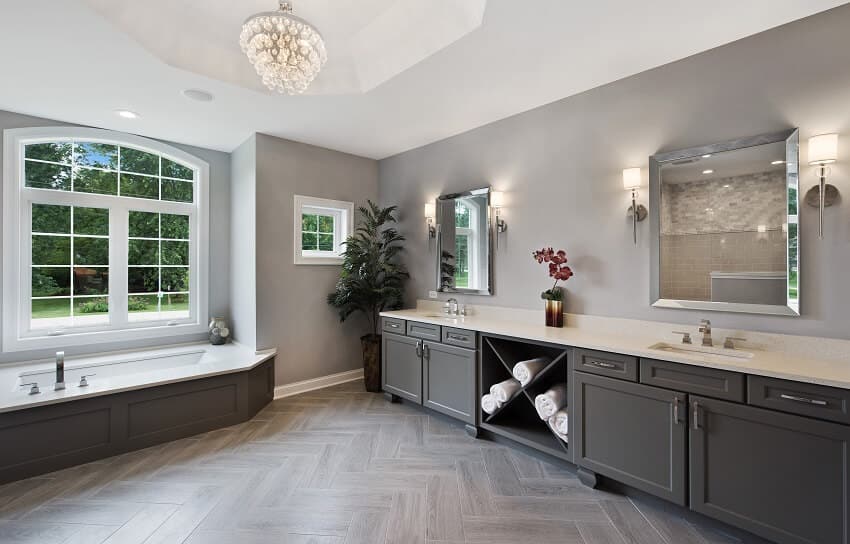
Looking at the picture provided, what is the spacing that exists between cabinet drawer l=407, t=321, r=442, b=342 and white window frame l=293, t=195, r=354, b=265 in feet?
4.46

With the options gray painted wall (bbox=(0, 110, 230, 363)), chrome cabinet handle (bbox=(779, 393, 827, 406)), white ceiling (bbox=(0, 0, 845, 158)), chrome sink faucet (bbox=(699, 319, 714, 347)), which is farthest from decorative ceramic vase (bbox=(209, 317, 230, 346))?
chrome cabinet handle (bbox=(779, 393, 827, 406))

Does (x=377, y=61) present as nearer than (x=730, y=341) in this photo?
No

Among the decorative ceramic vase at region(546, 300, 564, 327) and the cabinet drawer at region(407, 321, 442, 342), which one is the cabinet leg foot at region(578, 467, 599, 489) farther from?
the cabinet drawer at region(407, 321, 442, 342)

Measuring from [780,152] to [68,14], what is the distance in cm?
397

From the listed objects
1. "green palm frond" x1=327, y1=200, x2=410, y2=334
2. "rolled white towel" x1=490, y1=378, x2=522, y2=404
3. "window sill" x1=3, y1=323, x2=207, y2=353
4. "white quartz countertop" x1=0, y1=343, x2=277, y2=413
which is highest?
"green palm frond" x1=327, y1=200, x2=410, y2=334

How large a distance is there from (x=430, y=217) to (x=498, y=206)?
882 millimetres

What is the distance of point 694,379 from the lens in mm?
1911

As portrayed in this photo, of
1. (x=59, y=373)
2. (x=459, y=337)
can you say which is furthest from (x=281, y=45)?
(x=59, y=373)

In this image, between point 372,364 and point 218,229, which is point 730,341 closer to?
point 372,364

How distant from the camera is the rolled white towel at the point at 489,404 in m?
2.84

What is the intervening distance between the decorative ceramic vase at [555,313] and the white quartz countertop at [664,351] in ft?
0.22

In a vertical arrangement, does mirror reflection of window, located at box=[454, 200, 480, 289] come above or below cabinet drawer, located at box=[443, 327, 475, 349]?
above

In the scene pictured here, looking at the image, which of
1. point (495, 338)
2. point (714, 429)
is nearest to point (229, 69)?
point (495, 338)

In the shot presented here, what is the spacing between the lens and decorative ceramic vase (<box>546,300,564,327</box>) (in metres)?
2.94
